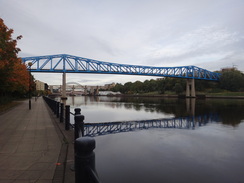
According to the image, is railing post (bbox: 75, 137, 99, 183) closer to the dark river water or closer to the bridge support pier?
the dark river water

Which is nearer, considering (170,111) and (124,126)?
(124,126)

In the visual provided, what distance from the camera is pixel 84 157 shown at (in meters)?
2.33

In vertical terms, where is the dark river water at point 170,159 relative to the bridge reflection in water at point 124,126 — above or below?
below

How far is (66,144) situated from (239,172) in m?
5.91

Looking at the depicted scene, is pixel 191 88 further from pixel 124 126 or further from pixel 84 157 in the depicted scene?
pixel 84 157

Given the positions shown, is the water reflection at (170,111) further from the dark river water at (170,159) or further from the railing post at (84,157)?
the railing post at (84,157)

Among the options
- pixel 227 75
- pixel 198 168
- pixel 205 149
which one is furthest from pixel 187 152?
pixel 227 75

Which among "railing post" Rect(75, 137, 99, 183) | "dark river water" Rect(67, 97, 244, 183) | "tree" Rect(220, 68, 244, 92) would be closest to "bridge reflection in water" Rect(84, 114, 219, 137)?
"dark river water" Rect(67, 97, 244, 183)

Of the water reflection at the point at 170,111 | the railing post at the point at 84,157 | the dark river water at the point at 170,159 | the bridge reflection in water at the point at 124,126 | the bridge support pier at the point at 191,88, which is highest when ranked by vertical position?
the bridge support pier at the point at 191,88

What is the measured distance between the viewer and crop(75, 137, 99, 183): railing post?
229cm

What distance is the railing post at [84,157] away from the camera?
7.53 feet

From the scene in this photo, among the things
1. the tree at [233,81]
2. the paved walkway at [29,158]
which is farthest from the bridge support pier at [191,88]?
the paved walkway at [29,158]

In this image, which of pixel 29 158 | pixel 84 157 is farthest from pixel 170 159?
pixel 84 157

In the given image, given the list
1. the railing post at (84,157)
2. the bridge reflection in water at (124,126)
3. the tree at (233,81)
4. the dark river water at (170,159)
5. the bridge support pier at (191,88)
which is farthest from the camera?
Answer: the bridge support pier at (191,88)
